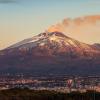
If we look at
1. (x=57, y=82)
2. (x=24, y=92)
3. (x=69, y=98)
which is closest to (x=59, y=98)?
(x=69, y=98)

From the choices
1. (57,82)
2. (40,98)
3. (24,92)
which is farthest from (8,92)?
(57,82)

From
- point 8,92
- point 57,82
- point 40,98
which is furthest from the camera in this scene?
point 57,82

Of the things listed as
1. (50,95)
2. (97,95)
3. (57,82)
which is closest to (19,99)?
(50,95)

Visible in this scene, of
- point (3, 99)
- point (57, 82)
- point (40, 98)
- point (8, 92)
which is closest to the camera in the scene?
point (3, 99)

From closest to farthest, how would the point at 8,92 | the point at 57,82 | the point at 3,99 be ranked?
the point at 3,99
the point at 8,92
the point at 57,82

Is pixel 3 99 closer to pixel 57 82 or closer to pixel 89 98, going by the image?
pixel 89 98

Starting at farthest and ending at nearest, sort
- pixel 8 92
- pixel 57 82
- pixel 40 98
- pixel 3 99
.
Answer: pixel 57 82 → pixel 8 92 → pixel 40 98 → pixel 3 99

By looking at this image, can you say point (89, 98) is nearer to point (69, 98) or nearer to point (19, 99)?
point (69, 98)

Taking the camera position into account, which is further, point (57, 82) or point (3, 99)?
point (57, 82)

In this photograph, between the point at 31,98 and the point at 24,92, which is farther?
the point at 24,92
